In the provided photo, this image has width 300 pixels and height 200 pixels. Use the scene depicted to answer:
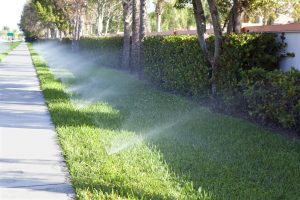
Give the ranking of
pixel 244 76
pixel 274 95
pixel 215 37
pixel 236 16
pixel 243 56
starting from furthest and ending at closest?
1. pixel 236 16
2. pixel 215 37
3. pixel 243 56
4. pixel 244 76
5. pixel 274 95

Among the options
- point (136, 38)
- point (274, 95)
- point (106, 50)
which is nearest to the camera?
point (274, 95)

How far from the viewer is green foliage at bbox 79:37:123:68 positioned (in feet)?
74.0

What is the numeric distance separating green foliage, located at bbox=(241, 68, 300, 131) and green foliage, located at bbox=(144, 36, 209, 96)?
7.23 feet

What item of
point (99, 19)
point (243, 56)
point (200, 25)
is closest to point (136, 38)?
point (200, 25)

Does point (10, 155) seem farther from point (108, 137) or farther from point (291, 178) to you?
point (291, 178)

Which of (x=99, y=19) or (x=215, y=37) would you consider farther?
(x=99, y=19)

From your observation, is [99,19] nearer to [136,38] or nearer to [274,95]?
[136,38]

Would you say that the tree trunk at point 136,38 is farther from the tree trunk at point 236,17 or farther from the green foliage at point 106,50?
the tree trunk at point 236,17

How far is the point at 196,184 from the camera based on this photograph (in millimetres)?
4953

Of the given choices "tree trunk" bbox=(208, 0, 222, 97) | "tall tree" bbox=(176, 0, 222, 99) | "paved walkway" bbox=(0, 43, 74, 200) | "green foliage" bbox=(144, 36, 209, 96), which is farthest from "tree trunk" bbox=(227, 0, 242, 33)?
"paved walkway" bbox=(0, 43, 74, 200)

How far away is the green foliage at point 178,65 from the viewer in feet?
35.5

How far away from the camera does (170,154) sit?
609cm

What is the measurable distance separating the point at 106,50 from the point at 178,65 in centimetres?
1316

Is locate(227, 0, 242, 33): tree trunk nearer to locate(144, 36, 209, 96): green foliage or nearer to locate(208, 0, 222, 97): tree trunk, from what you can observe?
locate(208, 0, 222, 97): tree trunk
